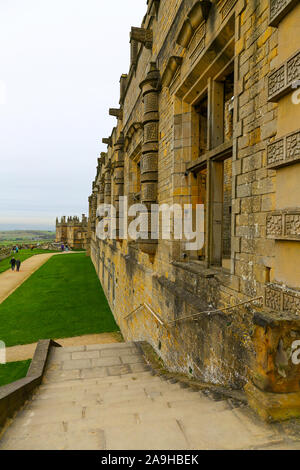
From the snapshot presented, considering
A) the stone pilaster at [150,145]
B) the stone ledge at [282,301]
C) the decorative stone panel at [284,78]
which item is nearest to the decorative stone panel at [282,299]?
the stone ledge at [282,301]

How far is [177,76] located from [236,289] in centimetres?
406

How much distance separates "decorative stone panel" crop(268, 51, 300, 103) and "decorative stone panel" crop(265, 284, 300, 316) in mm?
1702

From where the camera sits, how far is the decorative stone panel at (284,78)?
2.21 m

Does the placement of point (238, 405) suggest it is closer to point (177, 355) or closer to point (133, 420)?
point (133, 420)

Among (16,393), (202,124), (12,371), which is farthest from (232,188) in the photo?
(12,371)

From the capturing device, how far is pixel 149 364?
5.64 m

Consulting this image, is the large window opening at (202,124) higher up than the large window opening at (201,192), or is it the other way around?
the large window opening at (202,124)

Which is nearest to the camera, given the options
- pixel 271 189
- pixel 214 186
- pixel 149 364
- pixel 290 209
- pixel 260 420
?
pixel 260 420

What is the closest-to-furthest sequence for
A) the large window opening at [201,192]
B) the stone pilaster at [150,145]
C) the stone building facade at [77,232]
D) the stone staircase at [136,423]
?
the stone staircase at [136,423] → the large window opening at [201,192] → the stone pilaster at [150,145] → the stone building facade at [77,232]

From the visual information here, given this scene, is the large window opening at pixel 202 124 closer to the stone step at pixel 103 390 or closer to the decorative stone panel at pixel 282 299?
the decorative stone panel at pixel 282 299

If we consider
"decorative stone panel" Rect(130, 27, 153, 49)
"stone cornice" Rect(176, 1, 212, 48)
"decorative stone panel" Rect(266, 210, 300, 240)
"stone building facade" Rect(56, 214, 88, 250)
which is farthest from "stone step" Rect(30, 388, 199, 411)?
"stone building facade" Rect(56, 214, 88, 250)

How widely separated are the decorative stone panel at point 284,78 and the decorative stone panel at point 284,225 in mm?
1031

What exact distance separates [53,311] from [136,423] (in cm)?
1141

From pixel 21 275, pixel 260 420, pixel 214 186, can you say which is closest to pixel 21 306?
pixel 21 275
